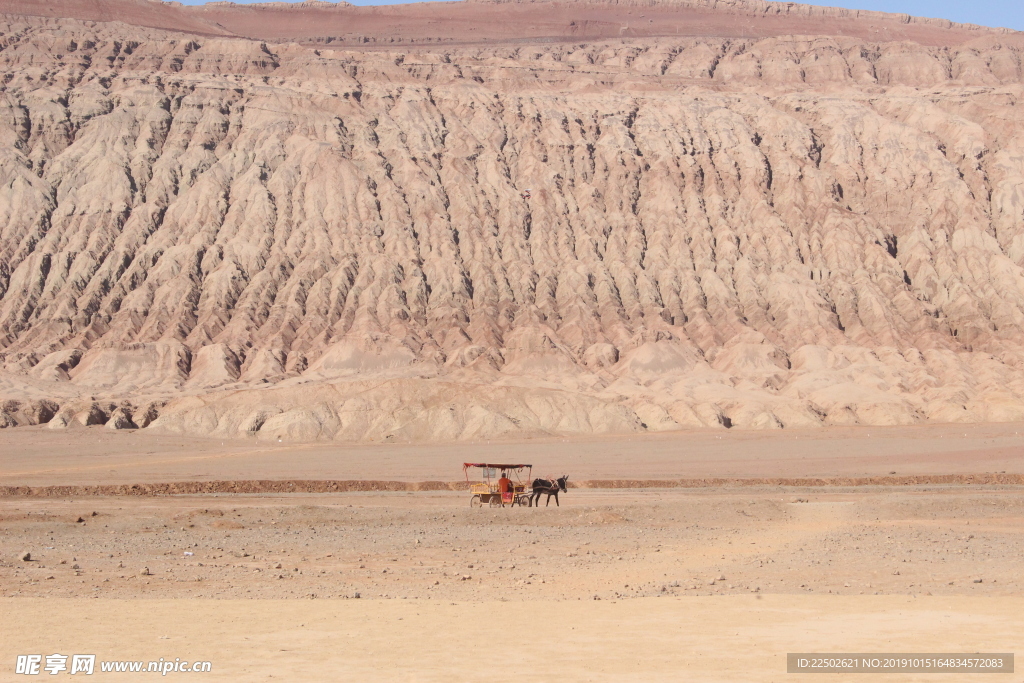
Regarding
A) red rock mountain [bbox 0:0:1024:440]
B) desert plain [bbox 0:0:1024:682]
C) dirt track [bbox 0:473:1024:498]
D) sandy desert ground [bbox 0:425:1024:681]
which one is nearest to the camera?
sandy desert ground [bbox 0:425:1024:681]

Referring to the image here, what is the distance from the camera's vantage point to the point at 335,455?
64.2 meters

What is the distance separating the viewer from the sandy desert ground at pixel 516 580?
14.5 metres

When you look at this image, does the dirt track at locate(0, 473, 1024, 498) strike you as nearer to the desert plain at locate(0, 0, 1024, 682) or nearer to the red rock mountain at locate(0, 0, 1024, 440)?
the desert plain at locate(0, 0, 1024, 682)

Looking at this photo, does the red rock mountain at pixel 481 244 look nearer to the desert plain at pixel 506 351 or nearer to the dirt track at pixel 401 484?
the desert plain at pixel 506 351

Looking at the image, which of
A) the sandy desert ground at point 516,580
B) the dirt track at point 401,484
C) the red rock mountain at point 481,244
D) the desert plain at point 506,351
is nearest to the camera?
the sandy desert ground at point 516,580

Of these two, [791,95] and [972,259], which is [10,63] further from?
[972,259]

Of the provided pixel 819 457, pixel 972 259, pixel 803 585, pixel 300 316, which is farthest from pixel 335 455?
pixel 972 259

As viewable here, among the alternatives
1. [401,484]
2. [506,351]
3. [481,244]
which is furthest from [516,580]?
[481,244]

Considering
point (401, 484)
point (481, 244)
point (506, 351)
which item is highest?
point (481, 244)

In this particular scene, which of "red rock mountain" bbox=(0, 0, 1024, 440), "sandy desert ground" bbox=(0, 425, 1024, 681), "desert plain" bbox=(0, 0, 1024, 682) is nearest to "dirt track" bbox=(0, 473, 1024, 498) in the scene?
"desert plain" bbox=(0, 0, 1024, 682)

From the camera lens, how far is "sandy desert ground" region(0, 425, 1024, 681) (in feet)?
47.4

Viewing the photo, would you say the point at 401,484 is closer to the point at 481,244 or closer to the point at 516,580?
the point at 516,580

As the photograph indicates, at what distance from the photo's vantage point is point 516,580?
69.7ft

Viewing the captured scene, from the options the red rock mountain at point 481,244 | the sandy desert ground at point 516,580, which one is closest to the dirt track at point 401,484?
the sandy desert ground at point 516,580
